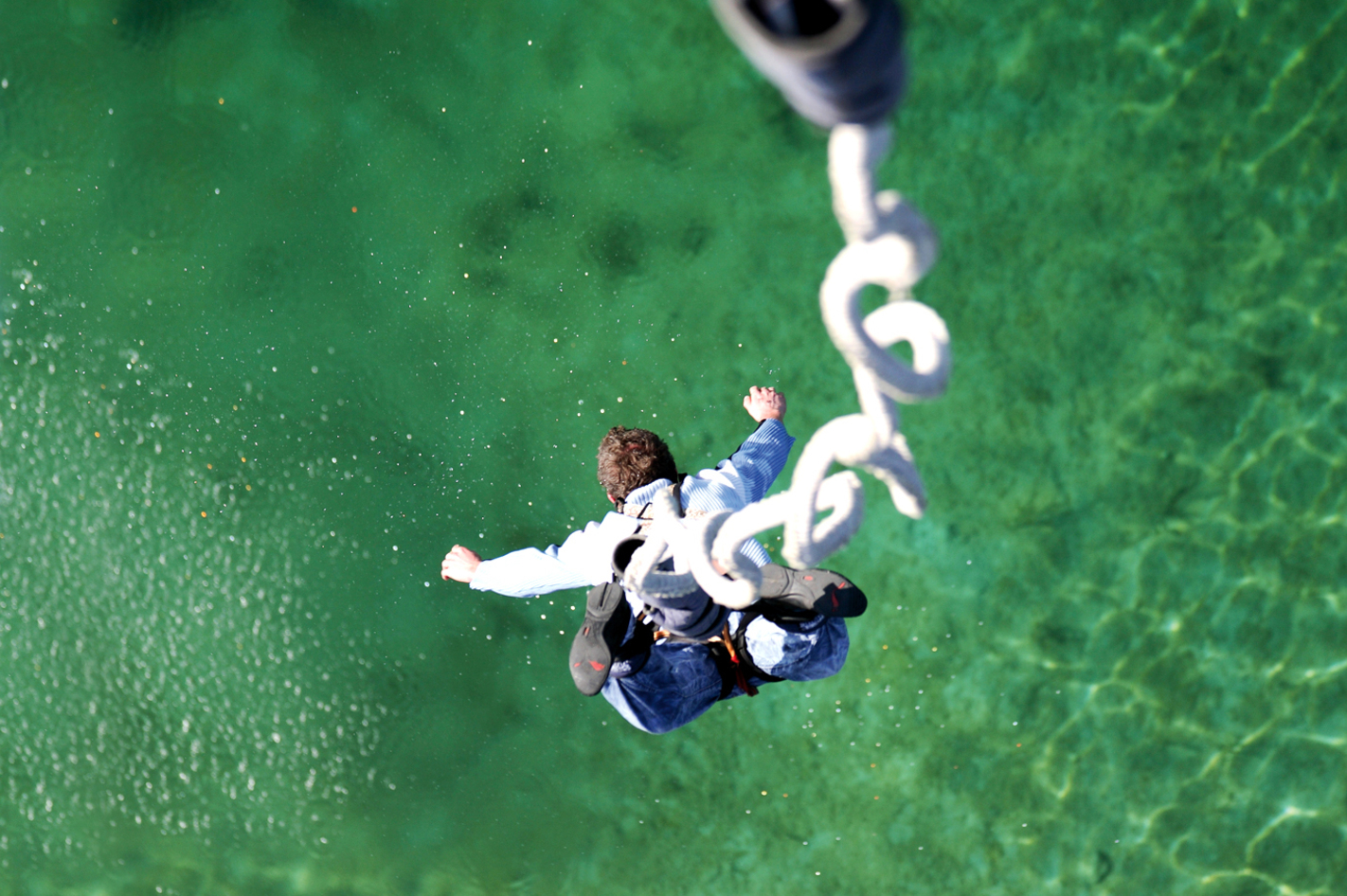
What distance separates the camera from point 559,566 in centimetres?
288

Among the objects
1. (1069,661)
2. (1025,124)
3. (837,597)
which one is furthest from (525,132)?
(1069,661)

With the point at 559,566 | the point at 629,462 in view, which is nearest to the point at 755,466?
the point at 629,462

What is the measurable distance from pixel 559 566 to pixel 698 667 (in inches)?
19.6

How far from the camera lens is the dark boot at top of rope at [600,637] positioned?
8.10ft

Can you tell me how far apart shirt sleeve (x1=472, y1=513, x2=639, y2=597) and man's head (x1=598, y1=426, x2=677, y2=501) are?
10 centimetres

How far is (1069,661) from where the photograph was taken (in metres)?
3.74

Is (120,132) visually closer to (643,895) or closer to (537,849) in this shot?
(537,849)

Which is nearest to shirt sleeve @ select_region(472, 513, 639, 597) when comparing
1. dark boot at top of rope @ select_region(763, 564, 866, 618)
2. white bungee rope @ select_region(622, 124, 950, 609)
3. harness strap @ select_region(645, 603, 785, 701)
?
harness strap @ select_region(645, 603, 785, 701)

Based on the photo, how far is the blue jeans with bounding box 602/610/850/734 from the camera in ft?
9.04

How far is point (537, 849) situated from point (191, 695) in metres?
1.52

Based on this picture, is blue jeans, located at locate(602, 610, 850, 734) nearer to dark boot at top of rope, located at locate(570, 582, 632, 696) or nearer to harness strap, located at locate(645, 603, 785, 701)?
harness strap, located at locate(645, 603, 785, 701)

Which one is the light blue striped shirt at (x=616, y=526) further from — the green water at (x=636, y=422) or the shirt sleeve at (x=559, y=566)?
the green water at (x=636, y=422)

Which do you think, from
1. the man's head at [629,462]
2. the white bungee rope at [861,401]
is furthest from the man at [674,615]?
the white bungee rope at [861,401]

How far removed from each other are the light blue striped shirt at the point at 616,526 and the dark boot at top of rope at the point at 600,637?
13 centimetres
